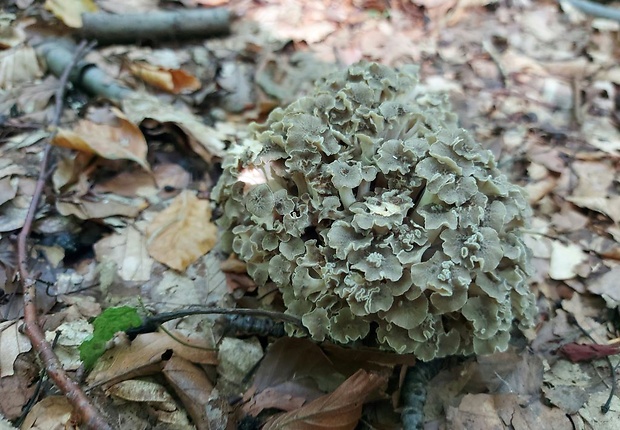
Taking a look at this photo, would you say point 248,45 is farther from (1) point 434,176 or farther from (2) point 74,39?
(1) point 434,176

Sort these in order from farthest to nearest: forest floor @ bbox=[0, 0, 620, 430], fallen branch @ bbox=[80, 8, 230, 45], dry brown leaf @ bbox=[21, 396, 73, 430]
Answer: fallen branch @ bbox=[80, 8, 230, 45]
forest floor @ bbox=[0, 0, 620, 430]
dry brown leaf @ bbox=[21, 396, 73, 430]

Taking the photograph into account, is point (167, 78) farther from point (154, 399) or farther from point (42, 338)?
point (154, 399)

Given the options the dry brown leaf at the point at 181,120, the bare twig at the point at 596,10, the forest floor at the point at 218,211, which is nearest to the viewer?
the forest floor at the point at 218,211

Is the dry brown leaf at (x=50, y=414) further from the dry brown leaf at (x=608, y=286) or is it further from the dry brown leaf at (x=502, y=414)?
the dry brown leaf at (x=608, y=286)

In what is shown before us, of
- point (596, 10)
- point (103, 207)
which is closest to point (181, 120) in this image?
point (103, 207)

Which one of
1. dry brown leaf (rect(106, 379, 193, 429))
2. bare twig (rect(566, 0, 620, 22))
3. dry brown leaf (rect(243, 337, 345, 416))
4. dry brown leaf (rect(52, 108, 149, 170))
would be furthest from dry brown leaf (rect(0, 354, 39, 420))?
bare twig (rect(566, 0, 620, 22))

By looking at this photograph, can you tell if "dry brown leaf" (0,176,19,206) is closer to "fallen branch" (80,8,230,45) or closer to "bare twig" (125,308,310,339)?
"bare twig" (125,308,310,339)

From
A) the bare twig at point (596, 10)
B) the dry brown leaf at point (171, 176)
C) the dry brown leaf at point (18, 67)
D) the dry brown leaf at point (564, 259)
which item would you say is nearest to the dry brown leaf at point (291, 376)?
the dry brown leaf at point (171, 176)

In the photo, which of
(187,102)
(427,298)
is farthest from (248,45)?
(427,298)
